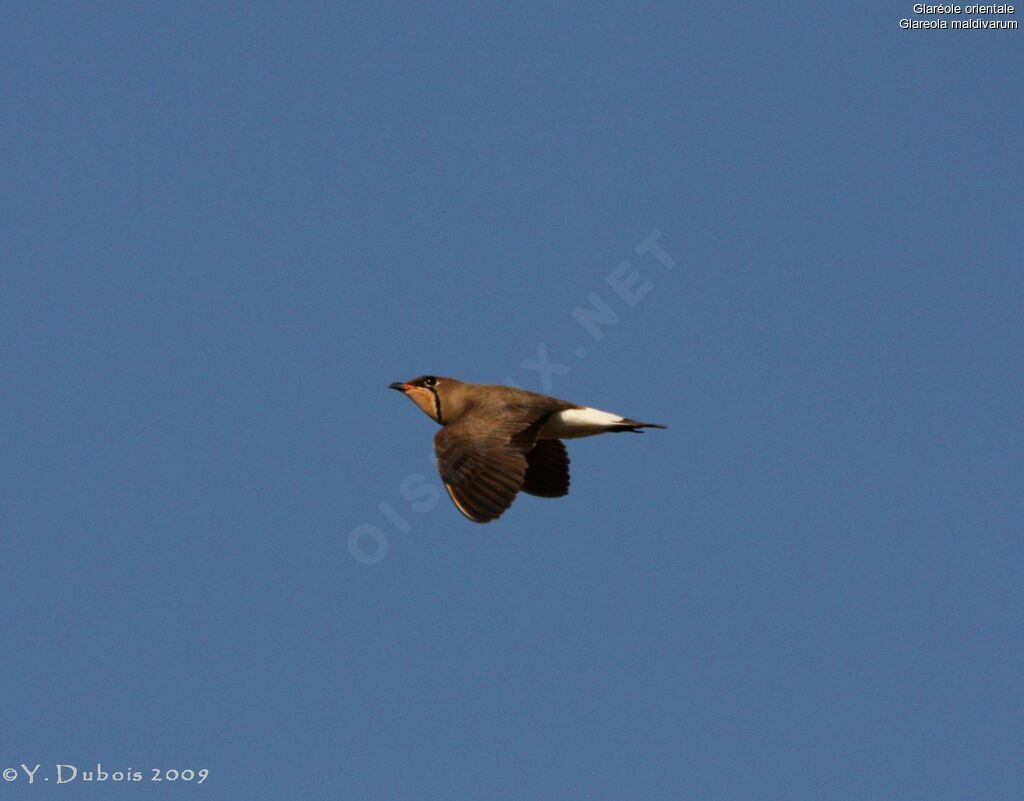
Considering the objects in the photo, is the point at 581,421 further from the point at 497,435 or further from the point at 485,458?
the point at 485,458

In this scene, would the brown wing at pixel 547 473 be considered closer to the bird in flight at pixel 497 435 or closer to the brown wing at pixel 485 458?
the bird in flight at pixel 497 435

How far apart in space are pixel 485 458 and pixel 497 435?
0.57 metres

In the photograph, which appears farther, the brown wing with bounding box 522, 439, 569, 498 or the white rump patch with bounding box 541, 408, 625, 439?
the brown wing with bounding box 522, 439, 569, 498

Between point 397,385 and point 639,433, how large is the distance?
2825 millimetres

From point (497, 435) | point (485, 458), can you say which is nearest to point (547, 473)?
point (497, 435)

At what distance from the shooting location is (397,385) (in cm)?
1744

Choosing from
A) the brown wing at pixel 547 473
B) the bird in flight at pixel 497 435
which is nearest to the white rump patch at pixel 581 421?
the bird in flight at pixel 497 435

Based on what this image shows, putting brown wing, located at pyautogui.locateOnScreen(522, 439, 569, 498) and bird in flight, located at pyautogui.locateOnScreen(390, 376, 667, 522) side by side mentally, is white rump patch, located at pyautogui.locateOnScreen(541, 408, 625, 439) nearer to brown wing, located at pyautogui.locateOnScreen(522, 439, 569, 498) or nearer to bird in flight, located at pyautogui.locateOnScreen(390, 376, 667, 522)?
bird in flight, located at pyautogui.locateOnScreen(390, 376, 667, 522)

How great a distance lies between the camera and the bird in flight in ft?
47.7

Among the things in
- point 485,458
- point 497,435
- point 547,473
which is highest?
point 547,473

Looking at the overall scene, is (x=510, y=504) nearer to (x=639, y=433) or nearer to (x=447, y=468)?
(x=447, y=468)

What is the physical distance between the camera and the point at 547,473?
17.2 metres

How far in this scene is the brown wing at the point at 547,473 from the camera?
17.1m

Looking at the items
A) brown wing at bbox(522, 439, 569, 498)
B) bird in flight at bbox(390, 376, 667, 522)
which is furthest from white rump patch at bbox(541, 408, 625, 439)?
brown wing at bbox(522, 439, 569, 498)
